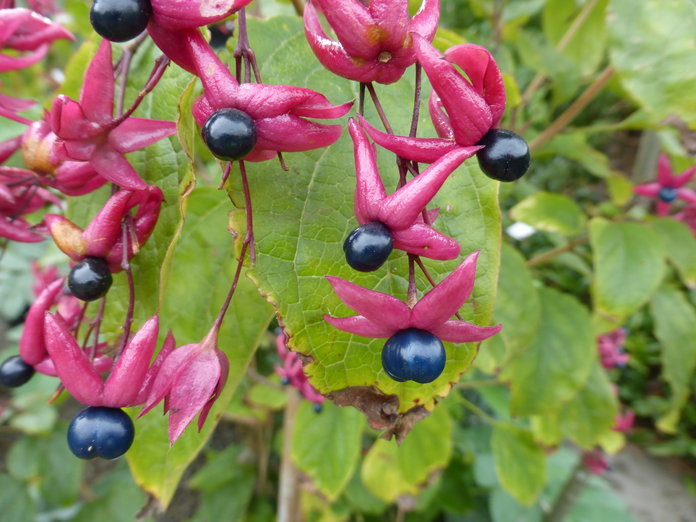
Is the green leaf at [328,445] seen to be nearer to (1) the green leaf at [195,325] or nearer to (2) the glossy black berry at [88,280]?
(1) the green leaf at [195,325]

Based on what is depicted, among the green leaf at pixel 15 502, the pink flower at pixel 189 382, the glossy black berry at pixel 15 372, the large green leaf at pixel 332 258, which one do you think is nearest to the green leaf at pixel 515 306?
the large green leaf at pixel 332 258

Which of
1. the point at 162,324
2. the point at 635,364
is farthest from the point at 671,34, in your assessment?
the point at 635,364

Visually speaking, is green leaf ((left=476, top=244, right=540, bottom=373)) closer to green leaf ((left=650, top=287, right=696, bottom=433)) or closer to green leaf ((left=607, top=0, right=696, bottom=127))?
green leaf ((left=607, top=0, right=696, bottom=127))

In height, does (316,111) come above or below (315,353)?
above

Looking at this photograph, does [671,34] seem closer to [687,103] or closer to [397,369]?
[687,103]

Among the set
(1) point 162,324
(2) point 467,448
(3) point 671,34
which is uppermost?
(3) point 671,34

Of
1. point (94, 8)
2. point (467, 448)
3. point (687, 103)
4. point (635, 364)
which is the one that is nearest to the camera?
point (94, 8)
